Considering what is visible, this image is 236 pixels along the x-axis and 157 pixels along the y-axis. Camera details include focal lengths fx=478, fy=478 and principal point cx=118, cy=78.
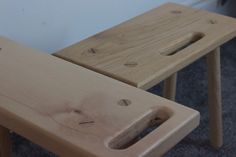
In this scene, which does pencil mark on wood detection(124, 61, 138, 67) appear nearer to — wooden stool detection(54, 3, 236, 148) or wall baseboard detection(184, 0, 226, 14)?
wooden stool detection(54, 3, 236, 148)

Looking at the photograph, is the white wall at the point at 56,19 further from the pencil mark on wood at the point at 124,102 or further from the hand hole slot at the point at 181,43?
the pencil mark on wood at the point at 124,102

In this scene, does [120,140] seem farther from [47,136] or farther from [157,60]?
[157,60]

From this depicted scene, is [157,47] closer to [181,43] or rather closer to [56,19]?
[181,43]

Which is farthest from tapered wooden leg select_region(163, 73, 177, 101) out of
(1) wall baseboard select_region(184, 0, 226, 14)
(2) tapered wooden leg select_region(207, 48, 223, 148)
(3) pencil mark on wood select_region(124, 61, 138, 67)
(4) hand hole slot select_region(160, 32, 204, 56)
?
(1) wall baseboard select_region(184, 0, 226, 14)

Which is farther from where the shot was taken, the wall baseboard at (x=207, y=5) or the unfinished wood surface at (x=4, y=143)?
the wall baseboard at (x=207, y=5)

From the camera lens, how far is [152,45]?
92 cm

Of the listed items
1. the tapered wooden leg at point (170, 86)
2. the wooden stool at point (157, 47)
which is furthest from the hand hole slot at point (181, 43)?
the tapered wooden leg at point (170, 86)

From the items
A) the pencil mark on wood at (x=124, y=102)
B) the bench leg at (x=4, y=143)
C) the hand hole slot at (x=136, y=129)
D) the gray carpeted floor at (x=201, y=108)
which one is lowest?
the gray carpeted floor at (x=201, y=108)

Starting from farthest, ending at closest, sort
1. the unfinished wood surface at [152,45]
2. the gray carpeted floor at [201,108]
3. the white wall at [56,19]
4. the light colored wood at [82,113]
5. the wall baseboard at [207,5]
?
the wall baseboard at [207,5] → the gray carpeted floor at [201,108] → the white wall at [56,19] → the unfinished wood surface at [152,45] → the light colored wood at [82,113]

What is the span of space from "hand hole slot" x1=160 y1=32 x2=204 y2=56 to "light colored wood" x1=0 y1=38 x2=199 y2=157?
0.81 feet

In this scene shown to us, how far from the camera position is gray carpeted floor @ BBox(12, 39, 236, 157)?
1.15 meters

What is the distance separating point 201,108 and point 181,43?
0.42 metres

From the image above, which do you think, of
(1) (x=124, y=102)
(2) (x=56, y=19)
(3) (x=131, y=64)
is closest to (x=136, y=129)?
(1) (x=124, y=102)

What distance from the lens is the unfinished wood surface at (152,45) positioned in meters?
0.83
